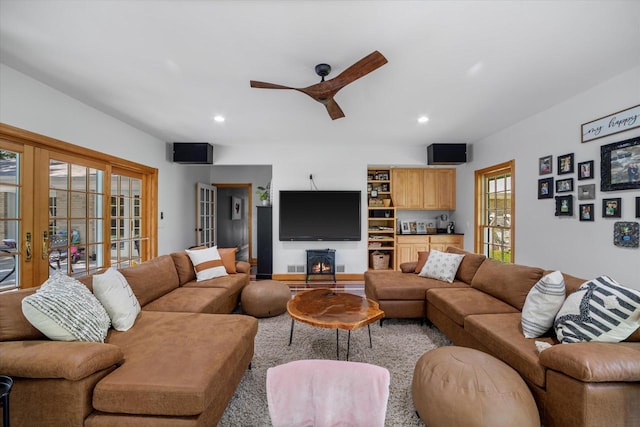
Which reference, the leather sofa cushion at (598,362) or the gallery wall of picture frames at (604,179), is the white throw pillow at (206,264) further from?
the gallery wall of picture frames at (604,179)

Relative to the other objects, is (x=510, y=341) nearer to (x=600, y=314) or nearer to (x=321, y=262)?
(x=600, y=314)

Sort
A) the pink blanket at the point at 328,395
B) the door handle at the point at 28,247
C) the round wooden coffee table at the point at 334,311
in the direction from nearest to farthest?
the pink blanket at the point at 328,395
the round wooden coffee table at the point at 334,311
the door handle at the point at 28,247

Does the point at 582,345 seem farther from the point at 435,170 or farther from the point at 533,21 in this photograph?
the point at 435,170

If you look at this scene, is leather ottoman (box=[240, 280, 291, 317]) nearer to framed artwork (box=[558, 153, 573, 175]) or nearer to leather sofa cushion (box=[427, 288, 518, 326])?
leather sofa cushion (box=[427, 288, 518, 326])

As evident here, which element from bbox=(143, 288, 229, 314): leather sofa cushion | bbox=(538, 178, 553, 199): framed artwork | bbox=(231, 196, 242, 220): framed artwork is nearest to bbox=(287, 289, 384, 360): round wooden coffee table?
bbox=(143, 288, 229, 314): leather sofa cushion

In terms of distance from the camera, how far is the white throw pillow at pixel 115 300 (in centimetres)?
195

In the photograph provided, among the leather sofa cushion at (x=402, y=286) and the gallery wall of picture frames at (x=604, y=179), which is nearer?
the gallery wall of picture frames at (x=604, y=179)

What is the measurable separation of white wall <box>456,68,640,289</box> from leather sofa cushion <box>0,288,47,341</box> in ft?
14.9

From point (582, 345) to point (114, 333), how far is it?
2.95 meters

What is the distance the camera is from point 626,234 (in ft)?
7.98

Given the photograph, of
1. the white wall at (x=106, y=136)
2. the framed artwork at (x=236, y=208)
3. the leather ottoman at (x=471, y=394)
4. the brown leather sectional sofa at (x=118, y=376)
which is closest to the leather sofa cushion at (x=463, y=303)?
the leather ottoman at (x=471, y=394)

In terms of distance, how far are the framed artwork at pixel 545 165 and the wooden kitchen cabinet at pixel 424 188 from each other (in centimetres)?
221

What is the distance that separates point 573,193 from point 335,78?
295 centimetres

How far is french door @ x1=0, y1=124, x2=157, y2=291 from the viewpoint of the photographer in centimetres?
249
